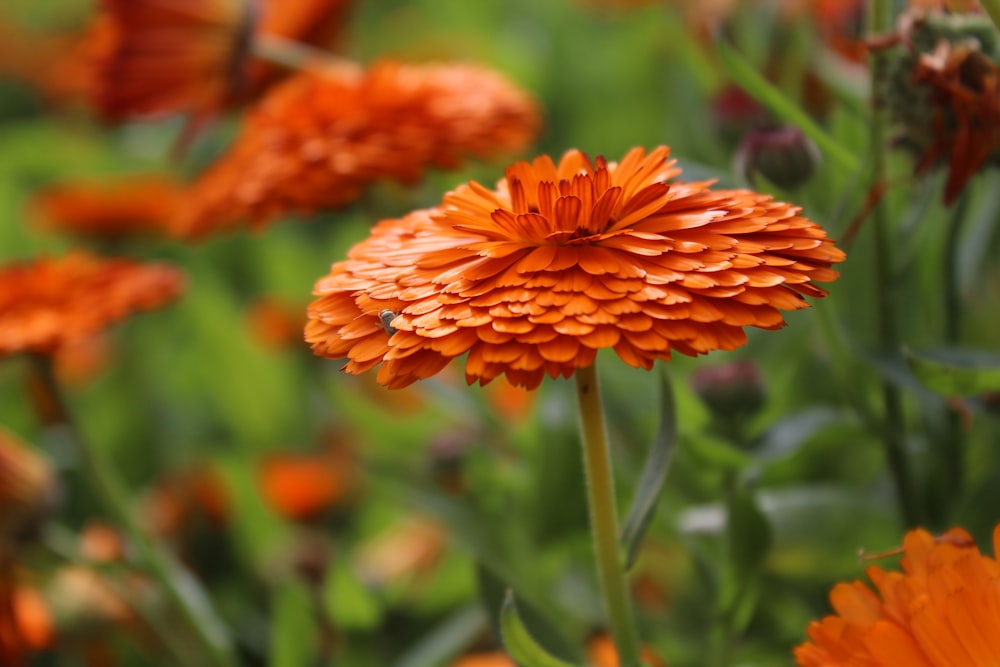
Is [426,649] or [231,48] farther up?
[231,48]

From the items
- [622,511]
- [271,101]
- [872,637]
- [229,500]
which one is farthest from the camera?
[229,500]

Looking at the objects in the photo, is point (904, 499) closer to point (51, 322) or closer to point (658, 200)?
point (658, 200)

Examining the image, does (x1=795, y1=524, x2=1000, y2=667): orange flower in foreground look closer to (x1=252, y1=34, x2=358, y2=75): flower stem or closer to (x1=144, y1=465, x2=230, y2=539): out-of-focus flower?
(x1=252, y1=34, x2=358, y2=75): flower stem

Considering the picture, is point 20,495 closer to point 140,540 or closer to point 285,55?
point 140,540

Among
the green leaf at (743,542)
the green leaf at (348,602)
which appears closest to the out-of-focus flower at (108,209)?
the green leaf at (348,602)

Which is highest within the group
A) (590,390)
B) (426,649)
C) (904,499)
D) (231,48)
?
(231,48)

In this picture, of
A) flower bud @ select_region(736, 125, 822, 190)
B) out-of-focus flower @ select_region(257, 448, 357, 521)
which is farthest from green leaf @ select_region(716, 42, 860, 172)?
out-of-focus flower @ select_region(257, 448, 357, 521)

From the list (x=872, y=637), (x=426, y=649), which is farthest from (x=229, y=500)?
(x=872, y=637)
